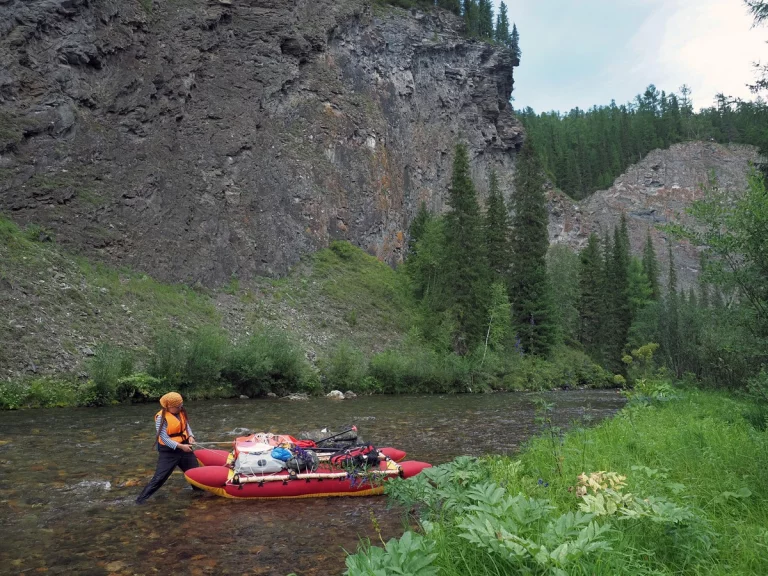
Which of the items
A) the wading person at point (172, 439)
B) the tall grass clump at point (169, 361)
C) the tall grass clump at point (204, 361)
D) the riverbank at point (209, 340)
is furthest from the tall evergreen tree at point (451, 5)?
the wading person at point (172, 439)

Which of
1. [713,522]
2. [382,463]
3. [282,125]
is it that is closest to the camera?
[713,522]

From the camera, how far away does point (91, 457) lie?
10867mm

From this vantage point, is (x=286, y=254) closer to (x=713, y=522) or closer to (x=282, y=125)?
(x=282, y=125)

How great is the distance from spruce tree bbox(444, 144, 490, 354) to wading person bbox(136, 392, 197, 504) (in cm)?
2642

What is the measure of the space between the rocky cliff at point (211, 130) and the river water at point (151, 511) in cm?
1567

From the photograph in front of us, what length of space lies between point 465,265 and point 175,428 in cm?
2825

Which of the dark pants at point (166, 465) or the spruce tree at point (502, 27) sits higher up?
the spruce tree at point (502, 27)

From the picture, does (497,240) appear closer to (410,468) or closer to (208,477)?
(410,468)

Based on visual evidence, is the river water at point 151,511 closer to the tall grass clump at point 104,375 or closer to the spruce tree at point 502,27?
the tall grass clump at point 104,375

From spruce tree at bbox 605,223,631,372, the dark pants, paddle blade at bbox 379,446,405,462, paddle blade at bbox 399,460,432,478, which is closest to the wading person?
the dark pants

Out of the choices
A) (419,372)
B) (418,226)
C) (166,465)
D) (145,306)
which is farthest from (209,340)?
(418,226)

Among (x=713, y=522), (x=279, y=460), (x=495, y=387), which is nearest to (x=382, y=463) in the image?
(x=279, y=460)

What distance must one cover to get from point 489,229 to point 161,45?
83.0ft

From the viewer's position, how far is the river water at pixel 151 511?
242 inches
